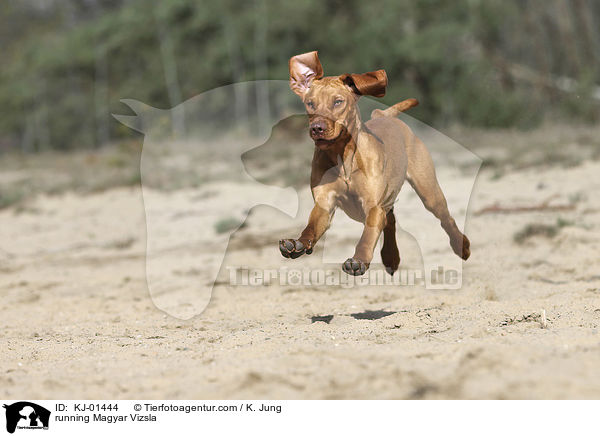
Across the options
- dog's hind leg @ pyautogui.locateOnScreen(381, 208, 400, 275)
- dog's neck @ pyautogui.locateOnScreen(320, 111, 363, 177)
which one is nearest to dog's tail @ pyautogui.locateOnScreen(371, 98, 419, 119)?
dog's neck @ pyautogui.locateOnScreen(320, 111, 363, 177)

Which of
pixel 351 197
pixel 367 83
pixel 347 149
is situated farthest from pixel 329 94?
pixel 351 197

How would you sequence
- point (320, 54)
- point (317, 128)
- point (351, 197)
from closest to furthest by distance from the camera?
point (317, 128)
point (351, 197)
point (320, 54)

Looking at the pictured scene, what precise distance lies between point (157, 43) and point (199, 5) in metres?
2.47

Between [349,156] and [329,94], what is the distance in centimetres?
39

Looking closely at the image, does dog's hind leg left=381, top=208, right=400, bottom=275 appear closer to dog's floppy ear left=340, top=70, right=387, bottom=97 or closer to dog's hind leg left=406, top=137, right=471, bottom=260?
dog's hind leg left=406, top=137, right=471, bottom=260

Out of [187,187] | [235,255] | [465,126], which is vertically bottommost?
[235,255]

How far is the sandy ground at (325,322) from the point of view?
3.48 meters

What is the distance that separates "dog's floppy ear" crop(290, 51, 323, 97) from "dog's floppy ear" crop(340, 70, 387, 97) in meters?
0.15

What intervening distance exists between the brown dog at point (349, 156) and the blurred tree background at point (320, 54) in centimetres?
1265

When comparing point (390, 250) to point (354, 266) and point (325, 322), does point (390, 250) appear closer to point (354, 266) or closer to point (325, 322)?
point (325, 322)

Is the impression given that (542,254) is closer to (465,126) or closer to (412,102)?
(412,102)

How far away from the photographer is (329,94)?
3.68 meters

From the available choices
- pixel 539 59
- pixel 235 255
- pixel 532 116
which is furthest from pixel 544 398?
pixel 539 59

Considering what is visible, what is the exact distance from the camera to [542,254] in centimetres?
761
